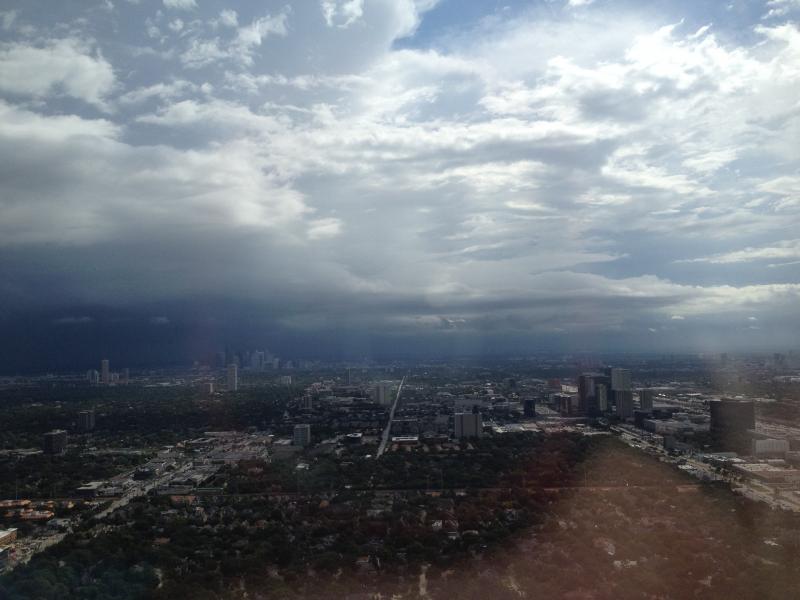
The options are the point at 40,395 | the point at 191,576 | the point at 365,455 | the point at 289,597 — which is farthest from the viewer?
the point at 40,395

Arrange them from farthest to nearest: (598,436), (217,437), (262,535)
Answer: (217,437) < (598,436) < (262,535)

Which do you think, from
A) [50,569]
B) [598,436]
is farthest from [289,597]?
[598,436]

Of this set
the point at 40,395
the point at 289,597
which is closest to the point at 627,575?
the point at 289,597

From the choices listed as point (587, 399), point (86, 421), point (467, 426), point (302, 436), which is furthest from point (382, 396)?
point (86, 421)

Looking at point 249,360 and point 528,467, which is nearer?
point 528,467

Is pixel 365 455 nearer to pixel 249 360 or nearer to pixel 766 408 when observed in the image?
pixel 766 408

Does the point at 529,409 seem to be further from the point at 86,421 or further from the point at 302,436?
the point at 86,421

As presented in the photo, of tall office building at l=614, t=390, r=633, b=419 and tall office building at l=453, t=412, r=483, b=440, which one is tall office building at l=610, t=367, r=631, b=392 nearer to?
tall office building at l=614, t=390, r=633, b=419

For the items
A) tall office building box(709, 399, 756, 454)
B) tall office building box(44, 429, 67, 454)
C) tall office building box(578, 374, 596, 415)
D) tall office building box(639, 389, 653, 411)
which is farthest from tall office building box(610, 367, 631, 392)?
tall office building box(44, 429, 67, 454)

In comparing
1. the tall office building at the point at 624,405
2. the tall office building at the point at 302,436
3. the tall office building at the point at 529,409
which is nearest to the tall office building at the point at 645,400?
the tall office building at the point at 624,405
